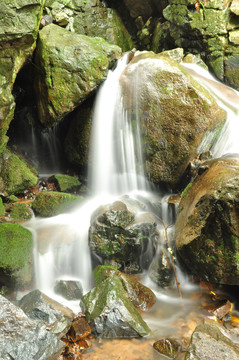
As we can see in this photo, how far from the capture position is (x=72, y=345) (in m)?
3.59

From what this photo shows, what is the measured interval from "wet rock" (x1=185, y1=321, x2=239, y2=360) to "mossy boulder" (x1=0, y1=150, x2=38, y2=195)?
560 cm

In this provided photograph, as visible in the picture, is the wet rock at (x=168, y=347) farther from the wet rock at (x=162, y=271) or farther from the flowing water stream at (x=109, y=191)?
the wet rock at (x=162, y=271)

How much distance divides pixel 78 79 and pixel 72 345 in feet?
18.6

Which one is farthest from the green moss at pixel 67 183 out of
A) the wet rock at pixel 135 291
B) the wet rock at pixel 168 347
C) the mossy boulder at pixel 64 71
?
the wet rock at pixel 168 347

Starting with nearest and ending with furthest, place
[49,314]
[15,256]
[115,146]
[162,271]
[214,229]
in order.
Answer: [49,314]
[214,229]
[15,256]
[162,271]
[115,146]

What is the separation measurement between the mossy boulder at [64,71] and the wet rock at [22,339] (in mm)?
5039

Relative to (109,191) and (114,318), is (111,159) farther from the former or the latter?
(114,318)

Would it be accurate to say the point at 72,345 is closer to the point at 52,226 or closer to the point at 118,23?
the point at 52,226

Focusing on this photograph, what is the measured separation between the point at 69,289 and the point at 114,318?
1264mm

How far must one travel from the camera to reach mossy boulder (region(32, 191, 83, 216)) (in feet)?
21.6

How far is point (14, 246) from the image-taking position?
15.6 feet

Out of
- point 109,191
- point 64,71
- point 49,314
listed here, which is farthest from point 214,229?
point 64,71

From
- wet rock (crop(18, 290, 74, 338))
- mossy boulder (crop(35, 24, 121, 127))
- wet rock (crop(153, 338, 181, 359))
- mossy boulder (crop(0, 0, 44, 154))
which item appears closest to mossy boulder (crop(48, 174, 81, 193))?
mossy boulder (crop(35, 24, 121, 127))

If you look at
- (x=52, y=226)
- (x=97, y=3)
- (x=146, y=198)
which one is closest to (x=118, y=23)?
(x=97, y=3)
